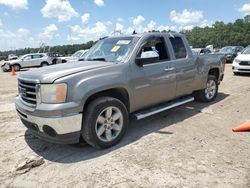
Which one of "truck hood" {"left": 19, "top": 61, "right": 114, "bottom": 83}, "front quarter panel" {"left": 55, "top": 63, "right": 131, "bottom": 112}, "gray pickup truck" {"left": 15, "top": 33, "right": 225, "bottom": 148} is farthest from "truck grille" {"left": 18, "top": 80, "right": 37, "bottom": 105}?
"front quarter panel" {"left": 55, "top": 63, "right": 131, "bottom": 112}

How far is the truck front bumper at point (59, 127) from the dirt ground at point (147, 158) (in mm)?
370

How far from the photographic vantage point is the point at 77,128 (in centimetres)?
394

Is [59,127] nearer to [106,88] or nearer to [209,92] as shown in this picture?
[106,88]

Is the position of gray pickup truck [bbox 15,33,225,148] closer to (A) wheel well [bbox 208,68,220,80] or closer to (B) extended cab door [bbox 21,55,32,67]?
(A) wheel well [bbox 208,68,220,80]

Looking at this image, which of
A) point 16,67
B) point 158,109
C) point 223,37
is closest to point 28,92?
point 158,109

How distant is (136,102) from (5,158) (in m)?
2.39

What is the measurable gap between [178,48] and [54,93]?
327 cm

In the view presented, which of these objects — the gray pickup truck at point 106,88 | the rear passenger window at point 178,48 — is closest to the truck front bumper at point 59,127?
the gray pickup truck at point 106,88

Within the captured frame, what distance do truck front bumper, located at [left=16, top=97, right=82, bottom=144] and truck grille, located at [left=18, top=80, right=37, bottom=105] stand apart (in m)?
0.24

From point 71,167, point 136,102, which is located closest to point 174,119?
point 136,102

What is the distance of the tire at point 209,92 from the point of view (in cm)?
709

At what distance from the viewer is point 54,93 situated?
3.80 meters

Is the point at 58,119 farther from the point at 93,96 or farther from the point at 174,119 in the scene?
the point at 174,119

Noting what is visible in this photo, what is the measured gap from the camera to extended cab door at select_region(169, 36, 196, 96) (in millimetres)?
5703
